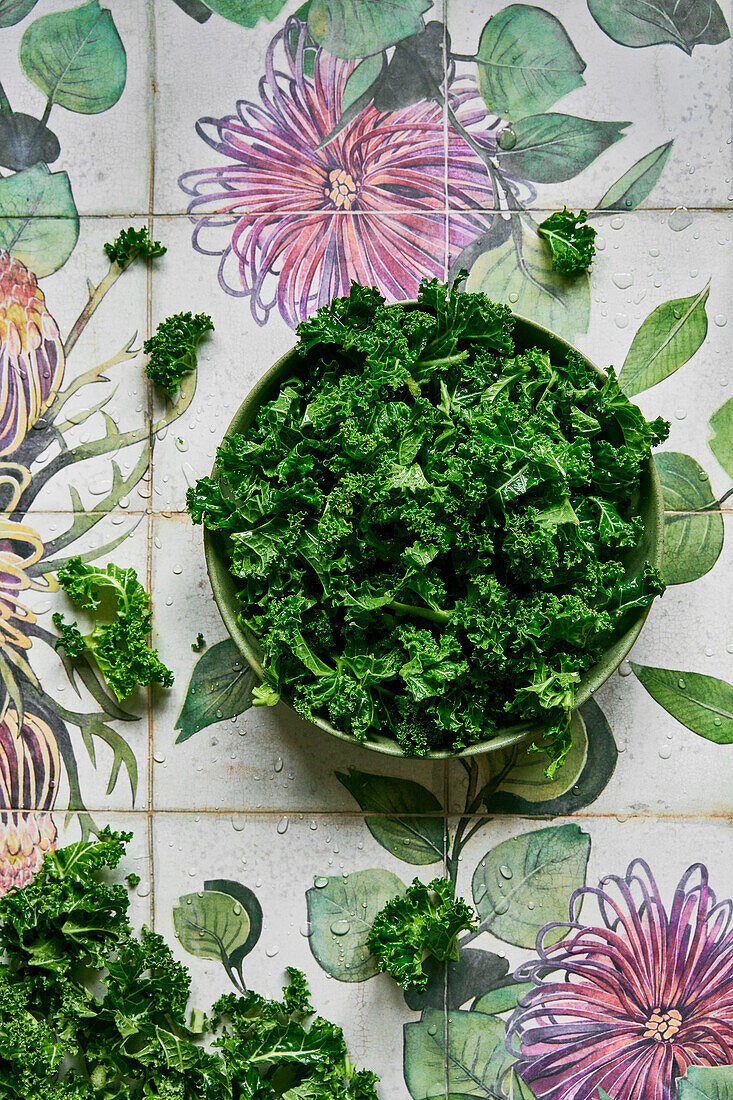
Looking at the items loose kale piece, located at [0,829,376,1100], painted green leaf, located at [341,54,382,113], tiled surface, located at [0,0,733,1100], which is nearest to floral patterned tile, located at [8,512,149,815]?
tiled surface, located at [0,0,733,1100]

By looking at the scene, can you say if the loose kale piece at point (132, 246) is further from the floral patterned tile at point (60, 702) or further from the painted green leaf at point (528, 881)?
the painted green leaf at point (528, 881)

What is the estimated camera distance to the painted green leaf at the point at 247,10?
87.2 inches

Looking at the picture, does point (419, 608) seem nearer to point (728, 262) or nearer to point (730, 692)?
point (730, 692)

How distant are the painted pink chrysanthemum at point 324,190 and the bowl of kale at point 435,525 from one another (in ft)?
1.13

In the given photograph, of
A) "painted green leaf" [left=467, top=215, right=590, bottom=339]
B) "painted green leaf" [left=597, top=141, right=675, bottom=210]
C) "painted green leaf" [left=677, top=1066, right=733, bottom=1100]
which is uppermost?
"painted green leaf" [left=597, top=141, right=675, bottom=210]

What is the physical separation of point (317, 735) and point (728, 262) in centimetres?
151

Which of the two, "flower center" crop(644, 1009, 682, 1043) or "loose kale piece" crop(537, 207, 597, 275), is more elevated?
"loose kale piece" crop(537, 207, 597, 275)

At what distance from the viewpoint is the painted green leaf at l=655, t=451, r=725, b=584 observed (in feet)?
7.15

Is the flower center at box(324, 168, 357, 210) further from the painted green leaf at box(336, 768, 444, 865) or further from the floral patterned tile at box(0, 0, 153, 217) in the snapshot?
the painted green leaf at box(336, 768, 444, 865)

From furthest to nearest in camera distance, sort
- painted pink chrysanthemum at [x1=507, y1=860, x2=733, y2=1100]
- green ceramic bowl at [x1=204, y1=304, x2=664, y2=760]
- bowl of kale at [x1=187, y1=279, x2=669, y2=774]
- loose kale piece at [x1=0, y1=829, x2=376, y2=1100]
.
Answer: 1. painted pink chrysanthemum at [x1=507, y1=860, x2=733, y2=1100]
2. loose kale piece at [x1=0, y1=829, x2=376, y2=1100]
3. green ceramic bowl at [x1=204, y1=304, x2=664, y2=760]
4. bowl of kale at [x1=187, y1=279, x2=669, y2=774]

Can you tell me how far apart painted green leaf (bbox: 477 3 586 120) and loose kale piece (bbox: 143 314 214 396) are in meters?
0.89

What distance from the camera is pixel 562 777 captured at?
85.6 inches

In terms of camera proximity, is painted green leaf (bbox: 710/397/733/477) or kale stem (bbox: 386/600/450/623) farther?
painted green leaf (bbox: 710/397/733/477)

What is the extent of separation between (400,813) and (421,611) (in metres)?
0.61
